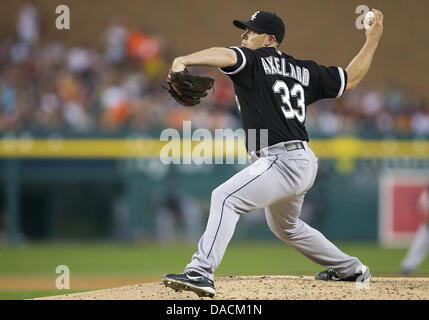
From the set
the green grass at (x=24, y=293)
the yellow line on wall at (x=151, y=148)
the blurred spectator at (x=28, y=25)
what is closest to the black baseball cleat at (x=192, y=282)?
the green grass at (x=24, y=293)

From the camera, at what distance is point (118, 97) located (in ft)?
43.0

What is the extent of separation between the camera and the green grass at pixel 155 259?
9.59 metres

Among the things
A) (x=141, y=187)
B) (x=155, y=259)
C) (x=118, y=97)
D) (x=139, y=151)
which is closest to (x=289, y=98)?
(x=155, y=259)

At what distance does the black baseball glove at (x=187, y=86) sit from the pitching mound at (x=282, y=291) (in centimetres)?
118

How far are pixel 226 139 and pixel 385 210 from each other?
10.4 ft

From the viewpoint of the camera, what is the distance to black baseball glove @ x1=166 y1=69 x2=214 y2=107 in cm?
426

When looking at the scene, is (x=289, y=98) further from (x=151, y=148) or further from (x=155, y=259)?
(x=151, y=148)

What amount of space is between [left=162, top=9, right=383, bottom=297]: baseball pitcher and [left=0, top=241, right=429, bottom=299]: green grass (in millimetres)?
4023

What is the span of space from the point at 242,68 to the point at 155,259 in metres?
7.25

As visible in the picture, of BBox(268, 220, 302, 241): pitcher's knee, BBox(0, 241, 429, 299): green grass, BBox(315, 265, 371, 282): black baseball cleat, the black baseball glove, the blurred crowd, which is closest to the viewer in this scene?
the black baseball glove

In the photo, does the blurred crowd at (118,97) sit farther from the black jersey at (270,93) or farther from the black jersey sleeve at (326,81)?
the black jersey at (270,93)

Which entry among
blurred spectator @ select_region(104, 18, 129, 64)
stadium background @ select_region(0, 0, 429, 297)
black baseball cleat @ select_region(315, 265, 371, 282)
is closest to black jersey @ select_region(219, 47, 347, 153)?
black baseball cleat @ select_region(315, 265, 371, 282)

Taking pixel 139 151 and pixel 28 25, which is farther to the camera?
pixel 28 25

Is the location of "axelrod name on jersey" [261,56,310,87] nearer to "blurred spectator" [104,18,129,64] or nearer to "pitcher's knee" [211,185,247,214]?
"pitcher's knee" [211,185,247,214]
